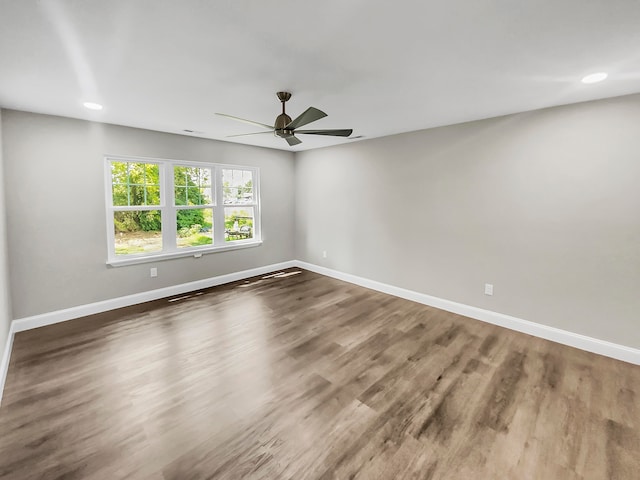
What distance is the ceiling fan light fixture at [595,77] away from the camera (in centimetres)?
213

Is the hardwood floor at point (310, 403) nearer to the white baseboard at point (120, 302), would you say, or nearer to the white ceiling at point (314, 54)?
the white baseboard at point (120, 302)

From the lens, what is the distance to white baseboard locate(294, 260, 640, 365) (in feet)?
8.80

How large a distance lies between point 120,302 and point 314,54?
3.87 m

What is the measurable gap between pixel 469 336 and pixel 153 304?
4035mm

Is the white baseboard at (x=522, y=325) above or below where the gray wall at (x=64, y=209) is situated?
below

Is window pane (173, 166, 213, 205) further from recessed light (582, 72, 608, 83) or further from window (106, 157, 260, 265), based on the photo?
recessed light (582, 72, 608, 83)

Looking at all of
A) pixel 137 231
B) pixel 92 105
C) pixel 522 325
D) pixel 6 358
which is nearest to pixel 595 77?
pixel 522 325

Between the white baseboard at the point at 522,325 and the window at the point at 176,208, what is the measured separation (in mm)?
2496

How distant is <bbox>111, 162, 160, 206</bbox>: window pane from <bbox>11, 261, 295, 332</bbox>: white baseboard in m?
1.29

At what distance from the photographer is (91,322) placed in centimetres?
336

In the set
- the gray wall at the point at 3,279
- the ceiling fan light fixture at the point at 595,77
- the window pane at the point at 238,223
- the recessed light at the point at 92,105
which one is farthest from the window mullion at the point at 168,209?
the ceiling fan light fixture at the point at 595,77

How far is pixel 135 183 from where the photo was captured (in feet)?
12.9

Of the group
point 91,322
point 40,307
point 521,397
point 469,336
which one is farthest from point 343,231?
point 40,307

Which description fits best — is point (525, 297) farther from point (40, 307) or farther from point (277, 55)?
point (40, 307)
